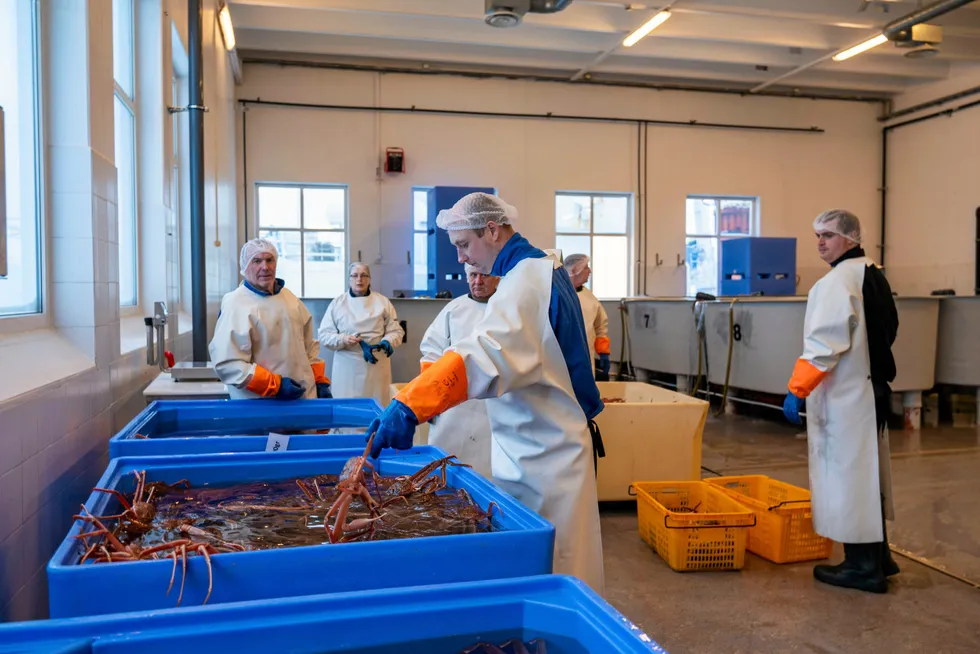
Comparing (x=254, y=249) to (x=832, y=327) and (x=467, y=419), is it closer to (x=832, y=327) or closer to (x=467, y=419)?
(x=467, y=419)

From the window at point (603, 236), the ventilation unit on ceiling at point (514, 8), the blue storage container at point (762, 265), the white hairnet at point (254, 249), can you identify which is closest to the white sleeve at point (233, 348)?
the white hairnet at point (254, 249)

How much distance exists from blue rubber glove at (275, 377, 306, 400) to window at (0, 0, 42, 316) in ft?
3.00

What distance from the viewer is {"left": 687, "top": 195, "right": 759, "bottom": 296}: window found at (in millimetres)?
10211

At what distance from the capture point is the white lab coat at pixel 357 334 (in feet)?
18.4

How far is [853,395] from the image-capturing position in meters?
2.90

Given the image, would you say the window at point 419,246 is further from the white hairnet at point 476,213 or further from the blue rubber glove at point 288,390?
the white hairnet at point 476,213

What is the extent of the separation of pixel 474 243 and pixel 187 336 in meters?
3.23

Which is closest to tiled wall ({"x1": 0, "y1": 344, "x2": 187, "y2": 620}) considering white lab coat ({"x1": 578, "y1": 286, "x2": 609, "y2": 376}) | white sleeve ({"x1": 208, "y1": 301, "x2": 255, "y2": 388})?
white sleeve ({"x1": 208, "y1": 301, "x2": 255, "y2": 388})

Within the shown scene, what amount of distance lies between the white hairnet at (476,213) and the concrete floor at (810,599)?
1.64m

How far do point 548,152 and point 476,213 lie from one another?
795 cm

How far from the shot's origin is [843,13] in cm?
748

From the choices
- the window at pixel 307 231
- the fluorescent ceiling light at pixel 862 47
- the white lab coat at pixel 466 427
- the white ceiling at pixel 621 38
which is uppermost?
the white ceiling at pixel 621 38

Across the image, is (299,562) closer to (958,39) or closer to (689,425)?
(689,425)

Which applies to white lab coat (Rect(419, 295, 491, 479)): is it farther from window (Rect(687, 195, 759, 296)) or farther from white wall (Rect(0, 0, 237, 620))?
window (Rect(687, 195, 759, 296))
